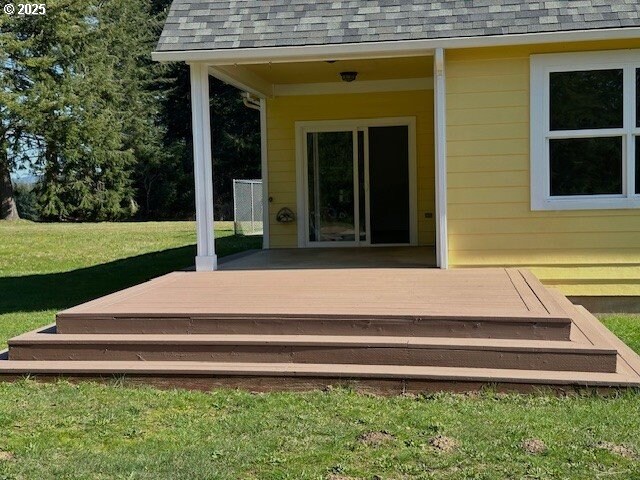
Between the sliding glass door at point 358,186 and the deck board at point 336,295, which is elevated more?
the sliding glass door at point 358,186

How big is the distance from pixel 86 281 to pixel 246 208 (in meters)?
8.99

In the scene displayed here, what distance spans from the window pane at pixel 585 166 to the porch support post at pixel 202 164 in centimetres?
369

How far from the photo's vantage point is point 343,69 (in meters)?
Answer: 9.55

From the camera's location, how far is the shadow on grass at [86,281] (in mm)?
9297

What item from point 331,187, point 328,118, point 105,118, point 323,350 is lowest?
point 323,350

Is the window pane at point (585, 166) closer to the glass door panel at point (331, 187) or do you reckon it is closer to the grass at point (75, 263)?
the glass door panel at point (331, 187)

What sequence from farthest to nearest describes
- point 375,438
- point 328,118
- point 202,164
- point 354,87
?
point 328,118, point 354,87, point 202,164, point 375,438

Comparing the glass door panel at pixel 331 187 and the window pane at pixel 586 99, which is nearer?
the window pane at pixel 586 99

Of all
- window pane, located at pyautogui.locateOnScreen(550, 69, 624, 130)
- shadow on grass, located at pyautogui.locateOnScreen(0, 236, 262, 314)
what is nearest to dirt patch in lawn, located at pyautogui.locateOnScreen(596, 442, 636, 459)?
window pane, located at pyautogui.locateOnScreen(550, 69, 624, 130)

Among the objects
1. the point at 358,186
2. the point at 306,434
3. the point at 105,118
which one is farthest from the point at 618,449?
the point at 105,118

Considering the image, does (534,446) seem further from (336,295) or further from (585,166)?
(585,166)

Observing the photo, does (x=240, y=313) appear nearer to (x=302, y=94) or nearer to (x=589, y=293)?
(x=589, y=293)

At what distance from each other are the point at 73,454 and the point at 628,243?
227 inches

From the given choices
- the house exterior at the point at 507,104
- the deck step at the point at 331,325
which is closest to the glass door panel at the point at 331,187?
the house exterior at the point at 507,104
